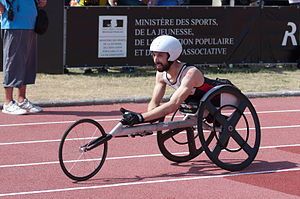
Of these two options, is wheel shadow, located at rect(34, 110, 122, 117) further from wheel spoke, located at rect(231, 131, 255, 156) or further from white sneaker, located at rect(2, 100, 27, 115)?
wheel spoke, located at rect(231, 131, 255, 156)

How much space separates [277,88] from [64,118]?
16.3 feet

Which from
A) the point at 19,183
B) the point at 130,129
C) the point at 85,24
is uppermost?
the point at 85,24

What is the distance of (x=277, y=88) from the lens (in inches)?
542

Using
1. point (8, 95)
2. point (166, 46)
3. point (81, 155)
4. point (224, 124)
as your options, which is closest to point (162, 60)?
point (166, 46)

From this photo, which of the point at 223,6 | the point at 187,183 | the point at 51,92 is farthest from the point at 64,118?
the point at 223,6

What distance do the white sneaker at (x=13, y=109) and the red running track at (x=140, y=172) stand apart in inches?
24.2

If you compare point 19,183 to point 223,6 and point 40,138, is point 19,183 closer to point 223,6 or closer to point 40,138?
point 40,138

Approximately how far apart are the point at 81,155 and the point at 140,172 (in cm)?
75

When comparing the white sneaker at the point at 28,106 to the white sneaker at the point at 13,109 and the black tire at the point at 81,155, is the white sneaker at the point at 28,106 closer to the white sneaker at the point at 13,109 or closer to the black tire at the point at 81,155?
the white sneaker at the point at 13,109

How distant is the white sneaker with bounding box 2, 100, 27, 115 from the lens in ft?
35.6

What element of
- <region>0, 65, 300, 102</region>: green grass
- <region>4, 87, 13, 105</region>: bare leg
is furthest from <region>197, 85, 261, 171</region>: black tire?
<region>0, 65, 300, 102</region>: green grass

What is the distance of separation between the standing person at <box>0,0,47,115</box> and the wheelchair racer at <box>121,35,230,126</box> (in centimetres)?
396

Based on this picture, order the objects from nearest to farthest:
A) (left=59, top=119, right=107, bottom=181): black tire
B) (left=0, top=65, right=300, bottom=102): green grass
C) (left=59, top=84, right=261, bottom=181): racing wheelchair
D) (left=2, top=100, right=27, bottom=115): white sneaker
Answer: (left=59, top=119, right=107, bottom=181): black tire, (left=59, top=84, right=261, bottom=181): racing wheelchair, (left=2, top=100, right=27, bottom=115): white sneaker, (left=0, top=65, right=300, bottom=102): green grass

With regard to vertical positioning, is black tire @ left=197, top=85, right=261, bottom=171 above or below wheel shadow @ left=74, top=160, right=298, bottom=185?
above
